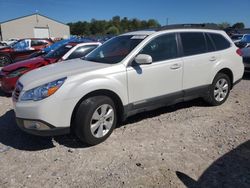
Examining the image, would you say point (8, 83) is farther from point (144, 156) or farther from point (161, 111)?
point (144, 156)

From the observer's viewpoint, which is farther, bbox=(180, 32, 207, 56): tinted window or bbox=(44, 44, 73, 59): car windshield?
bbox=(44, 44, 73, 59): car windshield

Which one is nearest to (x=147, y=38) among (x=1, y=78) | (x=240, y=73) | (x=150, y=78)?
(x=150, y=78)

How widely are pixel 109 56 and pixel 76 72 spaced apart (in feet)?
3.09

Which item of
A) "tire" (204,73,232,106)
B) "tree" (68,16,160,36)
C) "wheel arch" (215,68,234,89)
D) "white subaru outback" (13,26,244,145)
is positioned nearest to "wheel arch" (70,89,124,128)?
"white subaru outback" (13,26,244,145)

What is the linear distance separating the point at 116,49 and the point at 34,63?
3.56 meters

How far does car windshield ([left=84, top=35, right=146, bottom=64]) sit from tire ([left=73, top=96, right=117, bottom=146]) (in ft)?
2.52

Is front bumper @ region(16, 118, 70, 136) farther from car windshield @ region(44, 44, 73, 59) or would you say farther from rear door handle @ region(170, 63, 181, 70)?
car windshield @ region(44, 44, 73, 59)

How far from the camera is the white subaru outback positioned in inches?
Result: 150

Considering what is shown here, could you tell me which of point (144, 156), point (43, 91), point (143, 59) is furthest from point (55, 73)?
point (144, 156)

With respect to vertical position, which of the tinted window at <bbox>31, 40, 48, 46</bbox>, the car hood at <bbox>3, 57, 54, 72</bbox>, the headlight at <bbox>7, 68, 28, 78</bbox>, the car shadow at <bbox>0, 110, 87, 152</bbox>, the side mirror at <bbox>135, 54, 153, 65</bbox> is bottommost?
the car shadow at <bbox>0, 110, 87, 152</bbox>

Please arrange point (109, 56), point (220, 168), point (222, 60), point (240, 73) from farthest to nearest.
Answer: point (240, 73), point (222, 60), point (109, 56), point (220, 168)

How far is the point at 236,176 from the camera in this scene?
10.7 feet

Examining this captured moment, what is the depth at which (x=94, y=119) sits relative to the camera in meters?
→ 4.05

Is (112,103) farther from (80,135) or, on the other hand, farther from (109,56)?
(109,56)
